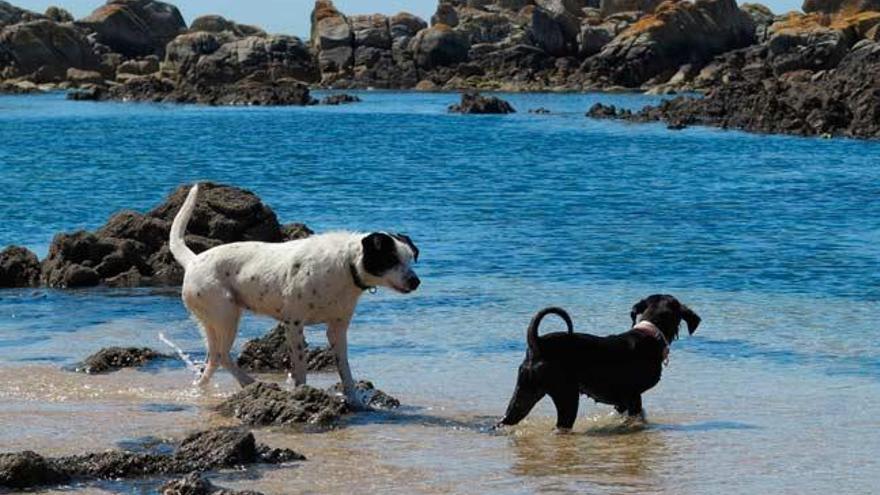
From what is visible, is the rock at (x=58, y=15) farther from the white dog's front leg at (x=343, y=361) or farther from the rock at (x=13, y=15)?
the white dog's front leg at (x=343, y=361)

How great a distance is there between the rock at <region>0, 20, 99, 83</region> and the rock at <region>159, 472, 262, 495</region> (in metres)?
103

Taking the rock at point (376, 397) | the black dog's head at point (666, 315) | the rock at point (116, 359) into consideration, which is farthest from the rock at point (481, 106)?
the black dog's head at point (666, 315)

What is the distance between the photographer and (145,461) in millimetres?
8688

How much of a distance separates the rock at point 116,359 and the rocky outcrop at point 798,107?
123ft

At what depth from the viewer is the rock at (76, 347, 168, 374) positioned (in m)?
12.6

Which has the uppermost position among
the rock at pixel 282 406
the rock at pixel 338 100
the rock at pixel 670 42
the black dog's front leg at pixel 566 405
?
the black dog's front leg at pixel 566 405

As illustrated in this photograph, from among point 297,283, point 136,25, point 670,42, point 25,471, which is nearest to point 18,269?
point 297,283

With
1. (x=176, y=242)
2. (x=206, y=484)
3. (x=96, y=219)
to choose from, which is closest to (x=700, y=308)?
(x=176, y=242)

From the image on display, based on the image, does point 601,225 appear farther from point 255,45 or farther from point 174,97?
point 255,45

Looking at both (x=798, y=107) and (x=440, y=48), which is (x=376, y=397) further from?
(x=440, y=48)

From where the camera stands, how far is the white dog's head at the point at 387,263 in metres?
10.7

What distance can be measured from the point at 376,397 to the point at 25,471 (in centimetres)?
332

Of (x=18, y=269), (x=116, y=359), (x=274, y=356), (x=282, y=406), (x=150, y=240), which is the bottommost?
(x=18, y=269)

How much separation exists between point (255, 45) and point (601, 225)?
7821 centimetres
